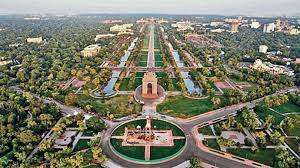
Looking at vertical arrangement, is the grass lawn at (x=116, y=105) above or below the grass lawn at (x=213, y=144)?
above

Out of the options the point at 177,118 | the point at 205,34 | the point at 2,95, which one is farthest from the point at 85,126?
the point at 205,34

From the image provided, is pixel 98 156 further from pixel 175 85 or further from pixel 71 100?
pixel 175 85

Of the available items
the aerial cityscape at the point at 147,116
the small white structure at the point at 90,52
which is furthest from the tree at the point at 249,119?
the small white structure at the point at 90,52

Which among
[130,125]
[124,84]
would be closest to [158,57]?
[124,84]

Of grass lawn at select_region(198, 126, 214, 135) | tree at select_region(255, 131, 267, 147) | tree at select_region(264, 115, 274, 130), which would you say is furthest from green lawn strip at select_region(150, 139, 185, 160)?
tree at select_region(264, 115, 274, 130)

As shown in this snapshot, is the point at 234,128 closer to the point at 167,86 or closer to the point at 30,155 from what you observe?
the point at 167,86

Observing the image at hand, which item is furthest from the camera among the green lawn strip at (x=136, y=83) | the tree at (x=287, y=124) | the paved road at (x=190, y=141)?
the green lawn strip at (x=136, y=83)

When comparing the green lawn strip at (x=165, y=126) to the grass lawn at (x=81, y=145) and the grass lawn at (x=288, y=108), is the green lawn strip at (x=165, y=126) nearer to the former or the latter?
the grass lawn at (x=81, y=145)
